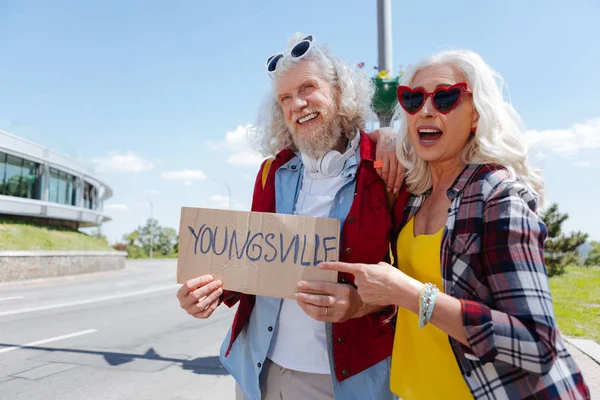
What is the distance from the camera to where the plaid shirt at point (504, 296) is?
1.21 metres

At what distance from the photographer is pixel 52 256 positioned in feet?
67.3

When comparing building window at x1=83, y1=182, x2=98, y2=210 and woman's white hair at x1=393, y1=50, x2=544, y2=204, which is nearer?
woman's white hair at x1=393, y1=50, x2=544, y2=204

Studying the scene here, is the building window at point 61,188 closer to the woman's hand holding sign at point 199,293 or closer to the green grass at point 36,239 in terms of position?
the green grass at point 36,239

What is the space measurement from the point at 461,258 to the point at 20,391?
16.4 ft

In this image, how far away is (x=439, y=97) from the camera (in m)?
1.62

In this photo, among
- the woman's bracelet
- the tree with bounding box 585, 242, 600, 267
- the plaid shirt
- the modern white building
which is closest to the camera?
the plaid shirt

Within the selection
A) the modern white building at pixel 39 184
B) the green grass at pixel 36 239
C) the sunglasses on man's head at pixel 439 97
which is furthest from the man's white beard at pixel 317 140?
the modern white building at pixel 39 184

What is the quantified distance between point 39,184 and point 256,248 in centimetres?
3285

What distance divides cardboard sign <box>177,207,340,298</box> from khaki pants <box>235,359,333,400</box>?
1.22 feet

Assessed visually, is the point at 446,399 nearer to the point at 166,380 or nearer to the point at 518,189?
the point at 518,189

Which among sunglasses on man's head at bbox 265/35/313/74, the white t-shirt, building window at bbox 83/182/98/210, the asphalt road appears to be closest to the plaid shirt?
the white t-shirt

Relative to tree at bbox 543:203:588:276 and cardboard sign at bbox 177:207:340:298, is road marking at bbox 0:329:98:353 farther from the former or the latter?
tree at bbox 543:203:588:276

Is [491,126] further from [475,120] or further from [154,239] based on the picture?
[154,239]

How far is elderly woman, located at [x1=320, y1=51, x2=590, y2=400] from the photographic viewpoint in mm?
1228
